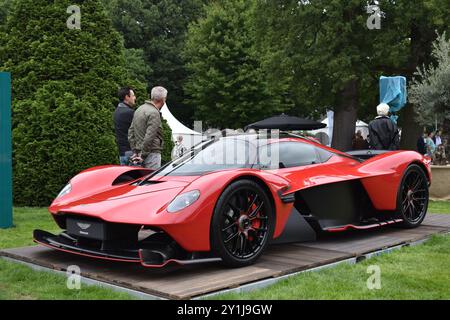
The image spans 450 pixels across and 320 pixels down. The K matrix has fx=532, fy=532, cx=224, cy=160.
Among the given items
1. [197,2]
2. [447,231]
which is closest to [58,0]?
[447,231]

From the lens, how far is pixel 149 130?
704 centimetres

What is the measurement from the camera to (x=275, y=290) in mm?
4188

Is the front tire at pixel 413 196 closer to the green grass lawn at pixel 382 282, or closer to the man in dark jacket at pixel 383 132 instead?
the green grass lawn at pixel 382 282

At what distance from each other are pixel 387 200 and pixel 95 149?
5.33 metres

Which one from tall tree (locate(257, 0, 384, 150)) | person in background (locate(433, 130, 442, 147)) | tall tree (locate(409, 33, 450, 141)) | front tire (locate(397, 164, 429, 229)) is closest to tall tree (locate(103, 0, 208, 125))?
tall tree (locate(257, 0, 384, 150))

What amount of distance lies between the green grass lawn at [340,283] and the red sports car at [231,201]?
15.0 inches

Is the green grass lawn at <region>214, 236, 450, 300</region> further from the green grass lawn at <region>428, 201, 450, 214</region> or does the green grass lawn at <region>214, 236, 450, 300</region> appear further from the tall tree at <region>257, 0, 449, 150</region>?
the tall tree at <region>257, 0, 449, 150</region>

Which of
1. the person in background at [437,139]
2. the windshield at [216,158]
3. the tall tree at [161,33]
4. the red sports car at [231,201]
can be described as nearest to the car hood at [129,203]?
the red sports car at [231,201]

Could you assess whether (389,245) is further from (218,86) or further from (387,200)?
(218,86)

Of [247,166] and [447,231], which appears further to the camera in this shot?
[447,231]

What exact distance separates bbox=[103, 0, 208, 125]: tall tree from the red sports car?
3232 centimetres

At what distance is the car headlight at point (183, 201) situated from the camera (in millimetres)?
4379

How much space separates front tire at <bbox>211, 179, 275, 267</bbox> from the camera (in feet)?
14.8

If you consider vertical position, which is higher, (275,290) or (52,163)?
(52,163)
